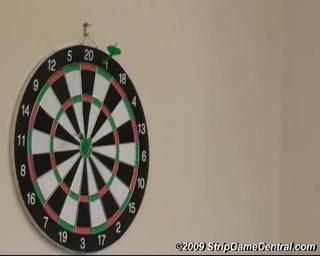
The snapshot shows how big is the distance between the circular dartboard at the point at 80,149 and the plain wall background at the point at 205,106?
3 cm

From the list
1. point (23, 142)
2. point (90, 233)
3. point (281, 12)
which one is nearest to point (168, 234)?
point (90, 233)

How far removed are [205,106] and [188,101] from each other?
0.09 metres

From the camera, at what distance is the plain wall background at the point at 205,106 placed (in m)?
1.30

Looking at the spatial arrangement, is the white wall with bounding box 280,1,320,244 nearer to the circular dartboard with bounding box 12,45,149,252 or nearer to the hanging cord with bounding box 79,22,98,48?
the circular dartboard with bounding box 12,45,149,252

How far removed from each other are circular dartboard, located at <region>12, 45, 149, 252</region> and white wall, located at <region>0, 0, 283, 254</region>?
3cm

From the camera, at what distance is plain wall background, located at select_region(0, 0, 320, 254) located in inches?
51.2

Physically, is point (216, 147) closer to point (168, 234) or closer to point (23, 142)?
point (168, 234)

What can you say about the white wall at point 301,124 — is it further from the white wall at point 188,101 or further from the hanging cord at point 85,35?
the hanging cord at point 85,35

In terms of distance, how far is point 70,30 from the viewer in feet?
4.56

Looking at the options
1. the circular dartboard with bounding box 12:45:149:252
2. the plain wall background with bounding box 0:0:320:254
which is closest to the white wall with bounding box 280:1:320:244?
the plain wall background with bounding box 0:0:320:254

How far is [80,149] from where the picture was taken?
1.38 metres

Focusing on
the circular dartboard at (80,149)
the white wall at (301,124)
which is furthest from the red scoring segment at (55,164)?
the white wall at (301,124)

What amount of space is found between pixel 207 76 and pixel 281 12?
0.56 m

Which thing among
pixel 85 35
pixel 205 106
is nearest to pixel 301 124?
pixel 205 106
